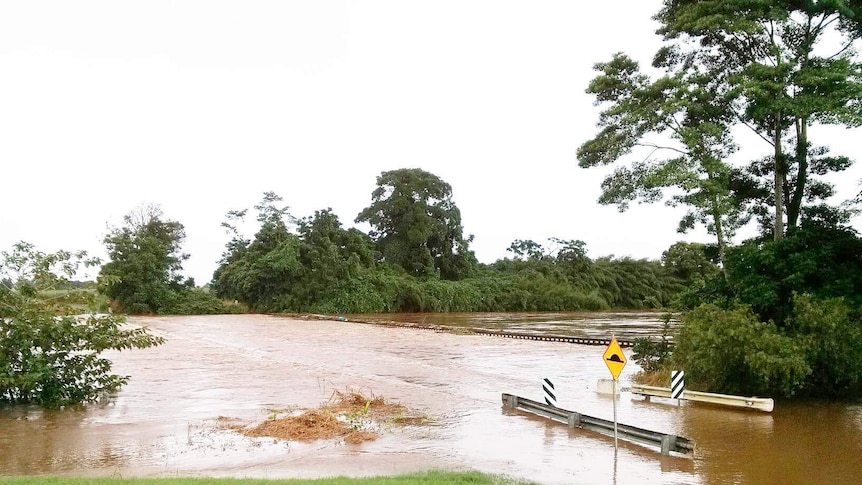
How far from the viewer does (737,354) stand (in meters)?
16.7

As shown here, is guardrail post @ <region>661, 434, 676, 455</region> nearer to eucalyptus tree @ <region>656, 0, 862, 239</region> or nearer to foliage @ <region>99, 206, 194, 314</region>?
eucalyptus tree @ <region>656, 0, 862, 239</region>

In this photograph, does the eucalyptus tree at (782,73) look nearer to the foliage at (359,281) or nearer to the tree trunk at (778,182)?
the tree trunk at (778,182)

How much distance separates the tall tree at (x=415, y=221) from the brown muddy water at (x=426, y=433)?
4913 centimetres

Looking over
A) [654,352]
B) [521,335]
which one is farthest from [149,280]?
[654,352]

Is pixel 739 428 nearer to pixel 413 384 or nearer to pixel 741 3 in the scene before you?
pixel 413 384

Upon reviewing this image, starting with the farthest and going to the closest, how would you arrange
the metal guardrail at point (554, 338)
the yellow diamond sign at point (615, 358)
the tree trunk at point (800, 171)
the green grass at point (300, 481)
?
the metal guardrail at point (554, 338) < the tree trunk at point (800, 171) < the yellow diamond sign at point (615, 358) < the green grass at point (300, 481)

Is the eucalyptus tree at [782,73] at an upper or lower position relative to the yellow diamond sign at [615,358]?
upper

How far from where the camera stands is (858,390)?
18.1 m

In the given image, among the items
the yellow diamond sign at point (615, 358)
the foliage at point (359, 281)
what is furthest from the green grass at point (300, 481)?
the foliage at point (359, 281)

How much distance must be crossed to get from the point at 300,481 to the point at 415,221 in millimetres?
66902

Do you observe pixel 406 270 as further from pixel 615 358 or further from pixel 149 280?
pixel 615 358

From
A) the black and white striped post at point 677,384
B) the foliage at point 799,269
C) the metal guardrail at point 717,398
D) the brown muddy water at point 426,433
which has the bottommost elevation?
the brown muddy water at point 426,433

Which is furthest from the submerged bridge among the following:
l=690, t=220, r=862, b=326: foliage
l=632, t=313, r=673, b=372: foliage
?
l=690, t=220, r=862, b=326: foliage

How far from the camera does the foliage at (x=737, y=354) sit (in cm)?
1595
